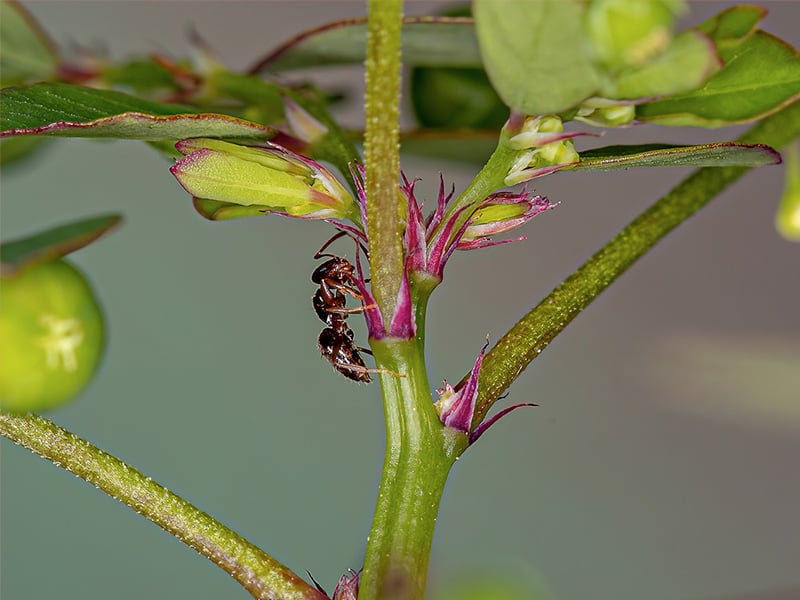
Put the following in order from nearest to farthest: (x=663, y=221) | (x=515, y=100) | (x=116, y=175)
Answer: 1. (x=515, y=100)
2. (x=663, y=221)
3. (x=116, y=175)

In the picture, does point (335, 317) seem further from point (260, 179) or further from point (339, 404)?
point (339, 404)

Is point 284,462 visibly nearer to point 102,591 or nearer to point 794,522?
point 102,591

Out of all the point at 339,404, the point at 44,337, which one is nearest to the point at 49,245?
the point at 44,337

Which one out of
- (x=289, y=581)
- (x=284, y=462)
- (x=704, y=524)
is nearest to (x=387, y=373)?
Answer: (x=289, y=581)

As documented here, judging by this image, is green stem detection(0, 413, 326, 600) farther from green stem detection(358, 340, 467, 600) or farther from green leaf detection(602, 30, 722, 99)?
green leaf detection(602, 30, 722, 99)

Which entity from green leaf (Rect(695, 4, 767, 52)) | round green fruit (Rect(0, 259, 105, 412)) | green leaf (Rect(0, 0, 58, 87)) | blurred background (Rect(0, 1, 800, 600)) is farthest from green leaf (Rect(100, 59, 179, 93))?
blurred background (Rect(0, 1, 800, 600))

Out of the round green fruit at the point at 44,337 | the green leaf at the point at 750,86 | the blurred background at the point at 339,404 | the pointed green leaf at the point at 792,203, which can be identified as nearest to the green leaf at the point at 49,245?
the round green fruit at the point at 44,337

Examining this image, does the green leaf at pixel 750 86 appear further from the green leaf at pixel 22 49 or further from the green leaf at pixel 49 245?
the green leaf at pixel 22 49
